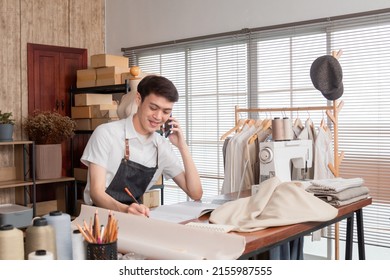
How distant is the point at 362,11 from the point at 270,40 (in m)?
0.91

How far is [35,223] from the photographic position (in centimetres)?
144

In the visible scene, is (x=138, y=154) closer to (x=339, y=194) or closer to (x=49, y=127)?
(x=339, y=194)

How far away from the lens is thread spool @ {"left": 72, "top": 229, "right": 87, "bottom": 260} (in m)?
1.47

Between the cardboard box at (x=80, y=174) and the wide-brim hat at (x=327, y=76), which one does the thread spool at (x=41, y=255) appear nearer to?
the wide-brim hat at (x=327, y=76)

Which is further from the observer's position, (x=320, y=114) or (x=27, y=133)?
(x=27, y=133)

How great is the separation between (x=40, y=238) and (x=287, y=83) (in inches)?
136

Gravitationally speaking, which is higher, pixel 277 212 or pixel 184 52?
pixel 184 52

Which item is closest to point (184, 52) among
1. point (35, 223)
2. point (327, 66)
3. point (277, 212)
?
point (327, 66)

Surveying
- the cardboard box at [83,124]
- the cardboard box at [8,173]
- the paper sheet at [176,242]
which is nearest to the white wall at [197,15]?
the cardboard box at [83,124]

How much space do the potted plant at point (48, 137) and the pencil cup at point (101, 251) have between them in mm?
3945

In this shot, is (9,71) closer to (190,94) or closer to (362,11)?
(190,94)

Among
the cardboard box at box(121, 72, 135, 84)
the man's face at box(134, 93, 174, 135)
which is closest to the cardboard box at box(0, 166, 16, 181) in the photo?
the cardboard box at box(121, 72, 135, 84)

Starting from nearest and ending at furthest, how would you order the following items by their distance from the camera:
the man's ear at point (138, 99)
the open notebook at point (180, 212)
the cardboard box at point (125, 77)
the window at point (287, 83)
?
the open notebook at point (180, 212) → the man's ear at point (138, 99) → the window at point (287, 83) → the cardboard box at point (125, 77)

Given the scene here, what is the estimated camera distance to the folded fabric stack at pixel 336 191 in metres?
2.47
